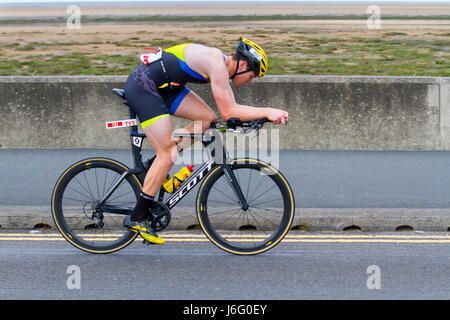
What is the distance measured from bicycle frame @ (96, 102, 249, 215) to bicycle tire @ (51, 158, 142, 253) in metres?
0.04

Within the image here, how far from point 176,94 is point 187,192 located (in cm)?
77

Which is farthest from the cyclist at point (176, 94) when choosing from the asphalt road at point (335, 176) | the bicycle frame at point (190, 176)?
the asphalt road at point (335, 176)

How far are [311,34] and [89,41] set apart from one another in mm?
4712

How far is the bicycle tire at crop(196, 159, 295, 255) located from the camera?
5855 millimetres

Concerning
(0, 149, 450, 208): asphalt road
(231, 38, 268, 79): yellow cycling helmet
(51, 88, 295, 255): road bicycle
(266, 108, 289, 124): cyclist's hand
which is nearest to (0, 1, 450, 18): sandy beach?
(0, 149, 450, 208): asphalt road

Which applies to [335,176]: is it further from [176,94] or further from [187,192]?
[176,94]

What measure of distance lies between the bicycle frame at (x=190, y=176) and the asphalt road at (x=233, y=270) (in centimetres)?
42

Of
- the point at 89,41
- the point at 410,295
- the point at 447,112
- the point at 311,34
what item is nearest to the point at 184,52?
the point at 410,295

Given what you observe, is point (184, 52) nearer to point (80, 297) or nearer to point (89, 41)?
point (80, 297)

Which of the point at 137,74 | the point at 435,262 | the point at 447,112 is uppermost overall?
the point at 137,74

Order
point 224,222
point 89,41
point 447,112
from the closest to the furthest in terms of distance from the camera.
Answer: point 224,222
point 447,112
point 89,41

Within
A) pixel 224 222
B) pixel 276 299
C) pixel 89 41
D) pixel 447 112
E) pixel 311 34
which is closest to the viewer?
pixel 276 299

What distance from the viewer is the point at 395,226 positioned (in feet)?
22.9

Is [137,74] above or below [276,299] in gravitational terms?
above
